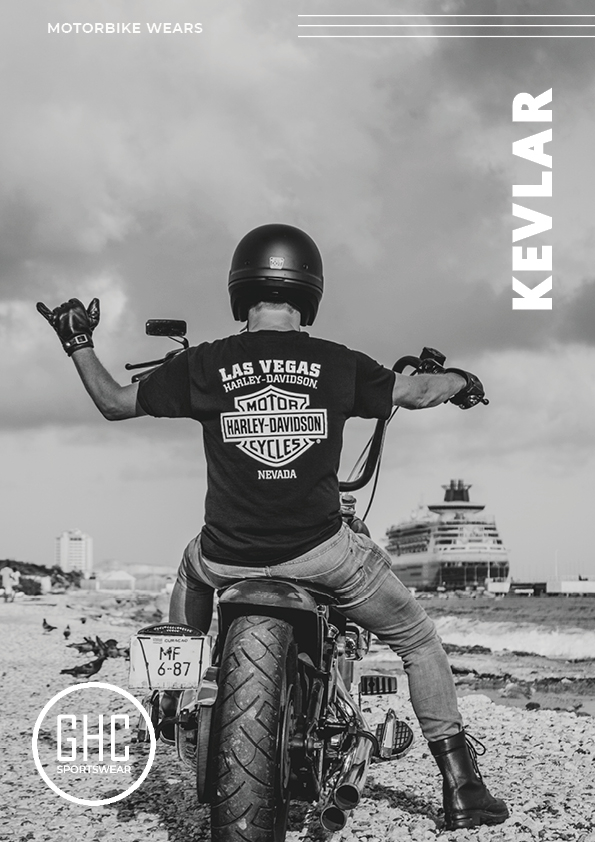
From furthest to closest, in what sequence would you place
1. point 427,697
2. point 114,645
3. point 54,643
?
point 54,643 < point 114,645 < point 427,697

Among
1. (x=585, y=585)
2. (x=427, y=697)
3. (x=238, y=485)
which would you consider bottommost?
(x=585, y=585)

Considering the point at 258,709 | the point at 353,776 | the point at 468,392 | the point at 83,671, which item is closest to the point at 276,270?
the point at 468,392

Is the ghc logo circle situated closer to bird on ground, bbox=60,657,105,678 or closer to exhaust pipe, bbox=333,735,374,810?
exhaust pipe, bbox=333,735,374,810

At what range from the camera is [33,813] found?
451cm

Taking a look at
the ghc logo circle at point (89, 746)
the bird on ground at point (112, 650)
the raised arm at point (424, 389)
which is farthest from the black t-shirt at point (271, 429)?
the bird on ground at point (112, 650)

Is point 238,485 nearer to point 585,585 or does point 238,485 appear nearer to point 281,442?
point 281,442

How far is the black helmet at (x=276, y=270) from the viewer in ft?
11.9

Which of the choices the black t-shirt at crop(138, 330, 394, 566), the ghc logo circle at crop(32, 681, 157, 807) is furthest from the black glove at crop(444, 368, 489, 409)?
the ghc logo circle at crop(32, 681, 157, 807)

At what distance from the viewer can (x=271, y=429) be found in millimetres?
3270

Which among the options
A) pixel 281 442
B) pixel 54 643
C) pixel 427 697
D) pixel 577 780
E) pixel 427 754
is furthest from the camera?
pixel 54 643

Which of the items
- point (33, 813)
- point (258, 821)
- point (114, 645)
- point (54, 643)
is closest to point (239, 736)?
point (258, 821)

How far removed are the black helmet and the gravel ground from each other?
89.1 inches

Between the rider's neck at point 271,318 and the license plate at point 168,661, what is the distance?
1.21m

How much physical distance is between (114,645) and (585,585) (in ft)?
299
